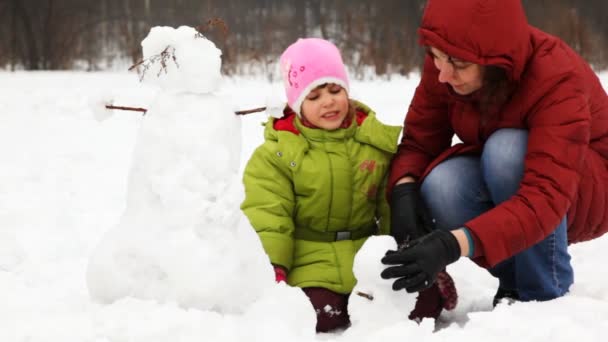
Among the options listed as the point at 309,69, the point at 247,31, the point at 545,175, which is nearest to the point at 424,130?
the point at 309,69

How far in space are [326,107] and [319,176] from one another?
234 mm

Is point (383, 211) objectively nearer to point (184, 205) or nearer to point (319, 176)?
point (319, 176)

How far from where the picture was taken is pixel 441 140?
7.45ft

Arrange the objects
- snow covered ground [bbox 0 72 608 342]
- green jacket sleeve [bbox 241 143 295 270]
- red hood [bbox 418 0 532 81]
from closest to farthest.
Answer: snow covered ground [bbox 0 72 608 342] < red hood [bbox 418 0 532 81] < green jacket sleeve [bbox 241 143 295 270]

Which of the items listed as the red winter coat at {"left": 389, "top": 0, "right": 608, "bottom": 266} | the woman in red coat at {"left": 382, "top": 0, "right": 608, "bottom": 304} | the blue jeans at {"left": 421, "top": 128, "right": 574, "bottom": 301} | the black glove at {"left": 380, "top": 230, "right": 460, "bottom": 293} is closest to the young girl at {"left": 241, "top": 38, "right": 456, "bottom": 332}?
the woman in red coat at {"left": 382, "top": 0, "right": 608, "bottom": 304}

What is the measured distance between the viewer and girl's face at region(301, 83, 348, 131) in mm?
2277

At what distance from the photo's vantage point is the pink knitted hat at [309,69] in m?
2.30

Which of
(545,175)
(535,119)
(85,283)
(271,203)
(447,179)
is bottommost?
(85,283)

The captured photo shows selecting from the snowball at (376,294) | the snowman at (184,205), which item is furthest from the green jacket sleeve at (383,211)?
the snowman at (184,205)

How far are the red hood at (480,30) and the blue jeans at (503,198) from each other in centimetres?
27

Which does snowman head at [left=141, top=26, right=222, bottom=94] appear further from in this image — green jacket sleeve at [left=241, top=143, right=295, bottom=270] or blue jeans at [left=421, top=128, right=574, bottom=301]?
blue jeans at [left=421, top=128, right=574, bottom=301]

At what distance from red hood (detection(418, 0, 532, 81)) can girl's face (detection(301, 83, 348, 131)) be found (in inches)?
21.4

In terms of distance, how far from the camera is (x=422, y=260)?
1.63 meters

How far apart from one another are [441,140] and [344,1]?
8.49 metres
